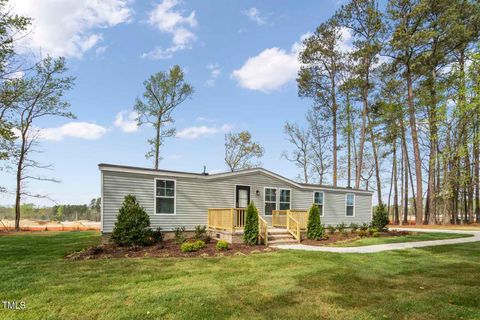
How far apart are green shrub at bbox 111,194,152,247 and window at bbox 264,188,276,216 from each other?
600 centimetres

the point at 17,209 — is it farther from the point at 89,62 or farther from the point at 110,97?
the point at 89,62

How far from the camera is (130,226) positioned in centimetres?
941

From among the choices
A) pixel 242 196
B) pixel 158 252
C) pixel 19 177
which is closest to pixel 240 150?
pixel 242 196

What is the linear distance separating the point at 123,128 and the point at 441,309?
2495cm

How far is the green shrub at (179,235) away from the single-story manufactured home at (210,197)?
17 cm

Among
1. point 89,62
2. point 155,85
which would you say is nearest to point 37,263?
point 89,62

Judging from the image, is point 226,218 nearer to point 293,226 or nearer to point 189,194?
point 189,194

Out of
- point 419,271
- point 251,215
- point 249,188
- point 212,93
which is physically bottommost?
point 419,271

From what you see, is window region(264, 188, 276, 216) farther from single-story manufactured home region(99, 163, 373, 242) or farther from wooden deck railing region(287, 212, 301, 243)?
wooden deck railing region(287, 212, 301, 243)

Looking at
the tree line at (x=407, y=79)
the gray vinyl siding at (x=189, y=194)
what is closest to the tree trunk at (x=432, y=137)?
the tree line at (x=407, y=79)

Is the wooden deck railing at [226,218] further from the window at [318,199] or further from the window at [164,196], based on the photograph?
the window at [318,199]

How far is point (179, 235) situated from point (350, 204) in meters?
10.9

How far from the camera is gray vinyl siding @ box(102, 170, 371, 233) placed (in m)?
10.2

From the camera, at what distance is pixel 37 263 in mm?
6992
